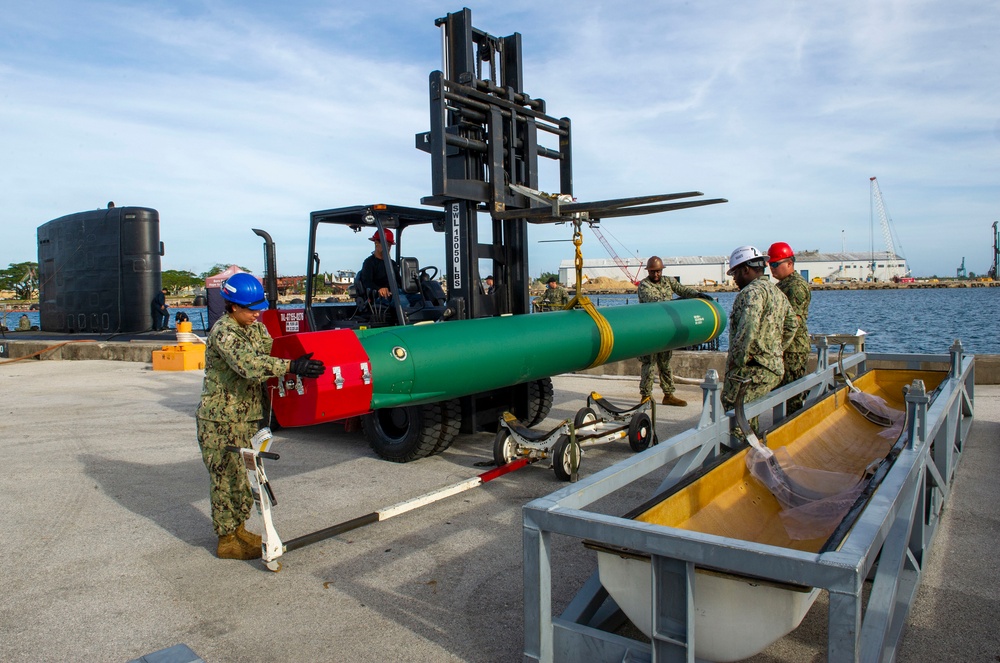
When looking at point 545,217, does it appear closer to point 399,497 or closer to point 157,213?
point 399,497

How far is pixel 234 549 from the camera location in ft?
13.4

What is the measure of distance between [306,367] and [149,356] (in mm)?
13239

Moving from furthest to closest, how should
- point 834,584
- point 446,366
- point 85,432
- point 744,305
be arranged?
point 85,432 < point 446,366 < point 744,305 < point 834,584

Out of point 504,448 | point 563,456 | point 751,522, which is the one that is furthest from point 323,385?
point 751,522

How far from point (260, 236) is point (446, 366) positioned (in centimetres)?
271

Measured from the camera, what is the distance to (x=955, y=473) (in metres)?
5.43

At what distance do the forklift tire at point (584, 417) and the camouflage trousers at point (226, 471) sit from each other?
291 cm

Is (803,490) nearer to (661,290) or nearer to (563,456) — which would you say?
(563,456)

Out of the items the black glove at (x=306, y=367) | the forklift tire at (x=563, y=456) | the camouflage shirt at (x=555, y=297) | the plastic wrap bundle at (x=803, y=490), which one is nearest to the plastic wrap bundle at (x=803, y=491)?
the plastic wrap bundle at (x=803, y=490)

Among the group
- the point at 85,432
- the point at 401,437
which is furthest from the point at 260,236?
the point at 85,432

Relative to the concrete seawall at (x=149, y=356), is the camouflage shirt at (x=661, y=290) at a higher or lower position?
higher

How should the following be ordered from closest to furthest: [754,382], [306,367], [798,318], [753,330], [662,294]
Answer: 1. [306,367]
2. [753,330]
3. [754,382]
4. [798,318]
5. [662,294]

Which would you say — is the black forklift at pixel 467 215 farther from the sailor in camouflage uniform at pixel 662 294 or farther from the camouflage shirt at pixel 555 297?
the camouflage shirt at pixel 555 297

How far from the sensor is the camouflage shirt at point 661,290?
8602mm
